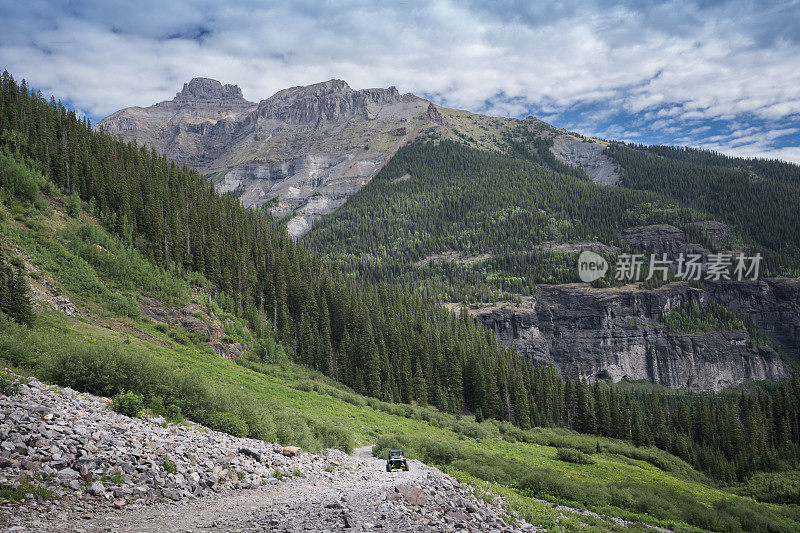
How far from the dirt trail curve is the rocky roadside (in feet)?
0.12

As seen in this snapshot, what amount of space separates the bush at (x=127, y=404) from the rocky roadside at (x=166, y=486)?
0.40 meters

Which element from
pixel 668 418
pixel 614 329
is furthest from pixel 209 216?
pixel 614 329

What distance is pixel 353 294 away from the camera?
98062mm

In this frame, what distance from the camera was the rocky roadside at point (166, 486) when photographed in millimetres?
9719

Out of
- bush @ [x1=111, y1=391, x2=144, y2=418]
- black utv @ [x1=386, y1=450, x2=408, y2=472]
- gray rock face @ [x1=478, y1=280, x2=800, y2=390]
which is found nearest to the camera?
→ bush @ [x1=111, y1=391, x2=144, y2=418]

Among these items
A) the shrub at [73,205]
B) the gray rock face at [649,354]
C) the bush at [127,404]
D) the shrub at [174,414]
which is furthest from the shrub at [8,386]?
the gray rock face at [649,354]

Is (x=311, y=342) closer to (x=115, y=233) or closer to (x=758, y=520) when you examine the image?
(x=115, y=233)

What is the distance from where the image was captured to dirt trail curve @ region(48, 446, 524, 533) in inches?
395

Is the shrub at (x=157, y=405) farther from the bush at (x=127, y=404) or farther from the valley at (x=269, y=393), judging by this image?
the bush at (x=127, y=404)

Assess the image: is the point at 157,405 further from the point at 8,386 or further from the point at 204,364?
the point at 204,364

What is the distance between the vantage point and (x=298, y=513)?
39.9 feet

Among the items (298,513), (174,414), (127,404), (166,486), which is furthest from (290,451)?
(166,486)

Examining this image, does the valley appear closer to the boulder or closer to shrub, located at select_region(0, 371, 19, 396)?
shrub, located at select_region(0, 371, 19, 396)

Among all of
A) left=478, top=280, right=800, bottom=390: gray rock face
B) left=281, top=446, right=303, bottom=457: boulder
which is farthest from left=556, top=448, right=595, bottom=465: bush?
left=478, top=280, right=800, bottom=390: gray rock face
